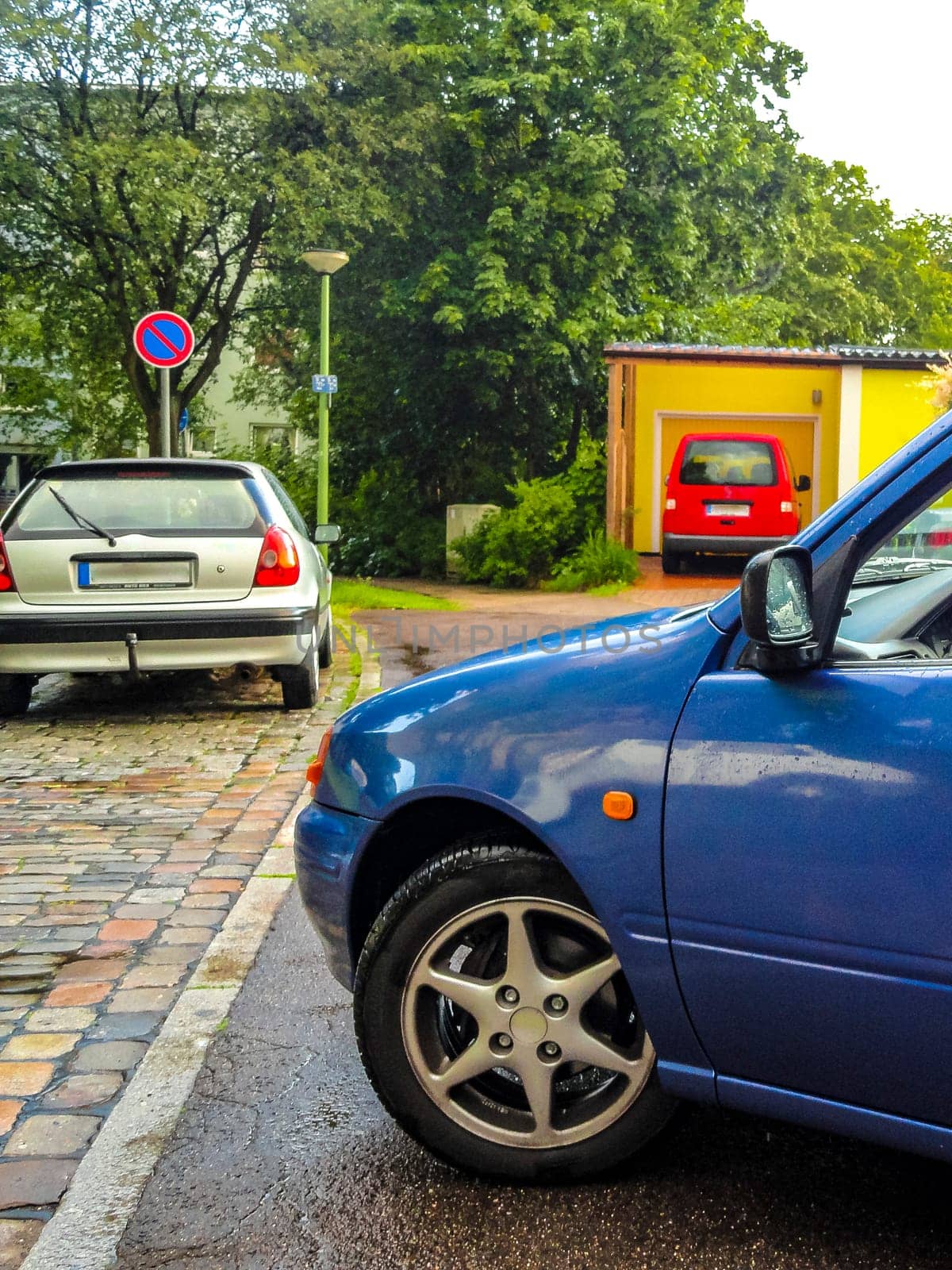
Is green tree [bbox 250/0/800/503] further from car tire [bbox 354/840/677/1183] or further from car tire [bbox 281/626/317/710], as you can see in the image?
car tire [bbox 354/840/677/1183]

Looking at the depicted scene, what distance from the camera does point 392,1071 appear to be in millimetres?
2883

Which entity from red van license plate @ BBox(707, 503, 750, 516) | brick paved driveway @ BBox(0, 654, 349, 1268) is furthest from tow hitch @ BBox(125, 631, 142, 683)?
red van license plate @ BBox(707, 503, 750, 516)

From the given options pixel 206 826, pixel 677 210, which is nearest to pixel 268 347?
pixel 677 210

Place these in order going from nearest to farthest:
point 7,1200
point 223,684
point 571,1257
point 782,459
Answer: point 571,1257, point 7,1200, point 223,684, point 782,459

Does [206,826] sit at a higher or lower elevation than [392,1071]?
lower

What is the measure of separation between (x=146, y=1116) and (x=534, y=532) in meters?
21.7

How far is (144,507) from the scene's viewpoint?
8.84 m

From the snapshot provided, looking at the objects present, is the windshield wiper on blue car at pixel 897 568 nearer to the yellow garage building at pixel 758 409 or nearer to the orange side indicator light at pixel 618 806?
the orange side indicator light at pixel 618 806

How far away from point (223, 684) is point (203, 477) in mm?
2197

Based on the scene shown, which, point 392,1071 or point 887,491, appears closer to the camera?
point 887,491

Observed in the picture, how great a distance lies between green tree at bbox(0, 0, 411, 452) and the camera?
2394 cm

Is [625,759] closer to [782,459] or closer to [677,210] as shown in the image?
[782,459]

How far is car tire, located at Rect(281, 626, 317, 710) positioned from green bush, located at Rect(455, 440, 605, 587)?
14.9 metres

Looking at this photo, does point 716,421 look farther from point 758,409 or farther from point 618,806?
point 618,806
